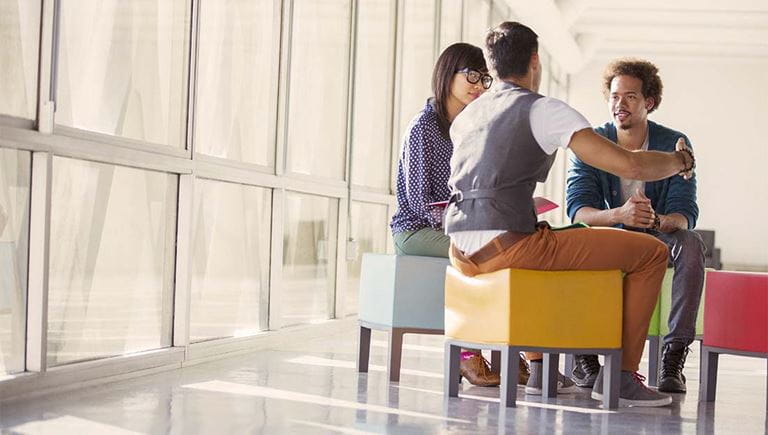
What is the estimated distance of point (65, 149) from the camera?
378cm

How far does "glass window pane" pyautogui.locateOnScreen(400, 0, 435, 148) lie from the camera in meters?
8.73

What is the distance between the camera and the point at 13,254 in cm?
359

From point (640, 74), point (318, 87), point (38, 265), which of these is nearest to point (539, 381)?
point (640, 74)

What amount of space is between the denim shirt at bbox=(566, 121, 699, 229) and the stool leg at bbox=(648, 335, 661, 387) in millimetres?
496

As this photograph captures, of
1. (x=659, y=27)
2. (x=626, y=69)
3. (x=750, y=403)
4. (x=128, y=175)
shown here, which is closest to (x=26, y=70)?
(x=128, y=175)

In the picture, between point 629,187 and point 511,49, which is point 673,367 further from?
point 511,49

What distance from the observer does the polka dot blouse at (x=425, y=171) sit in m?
4.25

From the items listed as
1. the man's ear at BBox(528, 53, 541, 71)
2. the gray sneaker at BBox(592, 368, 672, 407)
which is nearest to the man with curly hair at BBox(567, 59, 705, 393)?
the gray sneaker at BBox(592, 368, 672, 407)

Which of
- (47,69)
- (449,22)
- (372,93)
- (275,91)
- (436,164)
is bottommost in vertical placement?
(436,164)

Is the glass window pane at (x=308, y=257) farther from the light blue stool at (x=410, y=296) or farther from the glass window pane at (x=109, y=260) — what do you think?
the light blue stool at (x=410, y=296)

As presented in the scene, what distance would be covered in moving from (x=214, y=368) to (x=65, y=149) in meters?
1.29

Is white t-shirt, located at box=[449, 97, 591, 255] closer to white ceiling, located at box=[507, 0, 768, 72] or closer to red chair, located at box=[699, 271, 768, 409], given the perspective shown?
red chair, located at box=[699, 271, 768, 409]

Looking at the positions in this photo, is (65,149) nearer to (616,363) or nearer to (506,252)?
(506,252)

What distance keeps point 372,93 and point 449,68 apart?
3589mm
